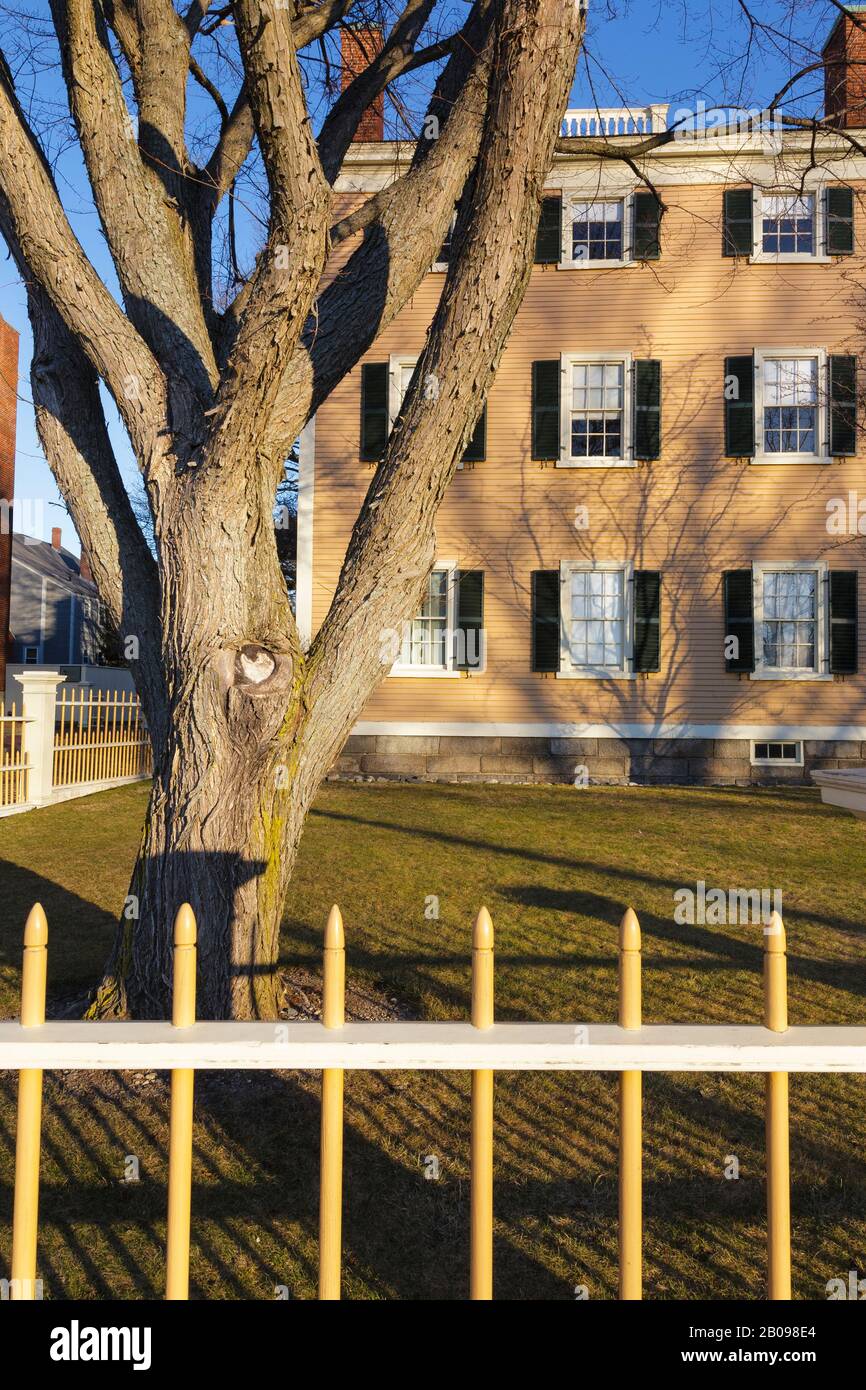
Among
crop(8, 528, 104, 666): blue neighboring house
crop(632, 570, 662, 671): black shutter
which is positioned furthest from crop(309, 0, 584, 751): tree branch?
crop(8, 528, 104, 666): blue neighboring house

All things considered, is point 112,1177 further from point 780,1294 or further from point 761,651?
point 761,651

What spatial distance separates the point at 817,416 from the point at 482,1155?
53.8ft

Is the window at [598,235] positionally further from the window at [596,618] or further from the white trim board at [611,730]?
the white trim board at [611,730]

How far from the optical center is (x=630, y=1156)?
2105 mm

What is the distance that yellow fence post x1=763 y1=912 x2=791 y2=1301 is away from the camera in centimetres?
210

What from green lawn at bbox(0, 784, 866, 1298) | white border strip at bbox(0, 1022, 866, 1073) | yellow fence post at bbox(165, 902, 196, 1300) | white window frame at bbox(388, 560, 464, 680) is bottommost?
green lawn at bbox(0, 784, 866, 1298)

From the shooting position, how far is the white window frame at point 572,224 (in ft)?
53.5

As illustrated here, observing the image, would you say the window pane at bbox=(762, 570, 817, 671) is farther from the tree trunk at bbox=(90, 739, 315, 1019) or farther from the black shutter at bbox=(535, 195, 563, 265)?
the tree trunk at bbox=(90, 739, 315, 1019)

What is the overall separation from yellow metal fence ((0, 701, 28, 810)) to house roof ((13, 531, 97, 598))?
1076 inches

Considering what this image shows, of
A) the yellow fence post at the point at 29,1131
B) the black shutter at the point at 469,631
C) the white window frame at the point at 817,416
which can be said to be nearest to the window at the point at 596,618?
the black shutter at the point at 469,631

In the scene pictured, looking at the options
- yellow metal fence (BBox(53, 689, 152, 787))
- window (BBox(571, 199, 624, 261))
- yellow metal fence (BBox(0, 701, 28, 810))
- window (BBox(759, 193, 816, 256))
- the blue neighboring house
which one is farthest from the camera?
the blue neighboring house

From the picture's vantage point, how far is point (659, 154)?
53.1 feet

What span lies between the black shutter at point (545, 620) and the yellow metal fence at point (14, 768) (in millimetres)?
7962
